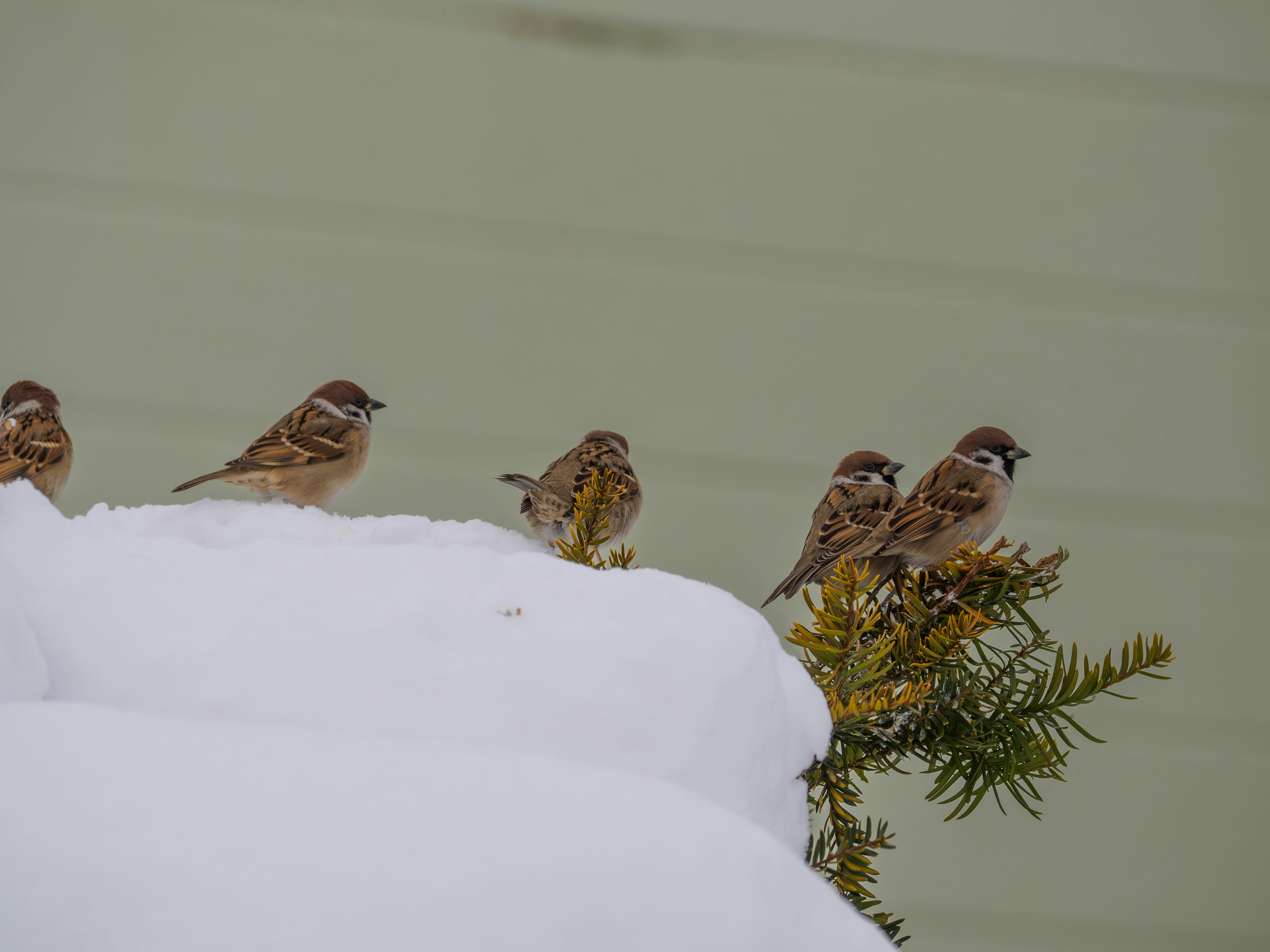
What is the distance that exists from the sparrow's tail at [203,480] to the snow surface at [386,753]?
0.71 meters

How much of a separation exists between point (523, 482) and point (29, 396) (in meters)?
0.72

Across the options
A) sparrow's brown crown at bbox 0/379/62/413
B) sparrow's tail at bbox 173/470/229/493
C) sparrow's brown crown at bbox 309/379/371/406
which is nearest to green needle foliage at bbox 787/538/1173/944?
sparrow's brown crown at bbox 309/379/371/406

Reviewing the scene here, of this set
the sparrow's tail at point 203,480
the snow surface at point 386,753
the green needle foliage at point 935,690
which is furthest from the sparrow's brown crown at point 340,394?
the green needle foliage at point 935,690

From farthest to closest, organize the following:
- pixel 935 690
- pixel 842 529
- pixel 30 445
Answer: pixel 842 529 < pixel 30 445 < pixel 935 690

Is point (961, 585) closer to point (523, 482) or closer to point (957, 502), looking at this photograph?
point (957, 502)

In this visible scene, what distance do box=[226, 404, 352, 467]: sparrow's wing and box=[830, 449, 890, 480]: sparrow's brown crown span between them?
2.68 feet

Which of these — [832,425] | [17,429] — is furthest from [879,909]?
[17,429]

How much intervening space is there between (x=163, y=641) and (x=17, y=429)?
2.83 feet

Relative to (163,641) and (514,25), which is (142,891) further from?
(514,25)

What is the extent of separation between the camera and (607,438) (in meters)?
1.36

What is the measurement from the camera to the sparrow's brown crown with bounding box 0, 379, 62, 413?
1219 millimetres

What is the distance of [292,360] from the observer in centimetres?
154

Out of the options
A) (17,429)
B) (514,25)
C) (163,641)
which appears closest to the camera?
(163,641)

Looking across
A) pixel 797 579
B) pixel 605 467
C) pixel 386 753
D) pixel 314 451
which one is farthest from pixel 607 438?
pixel 386 753
